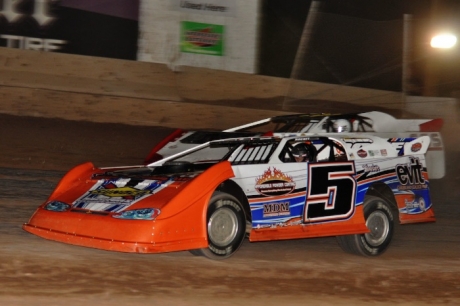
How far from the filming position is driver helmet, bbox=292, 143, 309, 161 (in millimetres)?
7344

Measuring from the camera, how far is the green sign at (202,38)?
16.6 meters

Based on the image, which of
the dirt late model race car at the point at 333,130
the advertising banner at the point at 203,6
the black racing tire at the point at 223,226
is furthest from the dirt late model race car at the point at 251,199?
the advertising banner at the point at 203,6

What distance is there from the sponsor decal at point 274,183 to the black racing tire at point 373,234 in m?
1.13

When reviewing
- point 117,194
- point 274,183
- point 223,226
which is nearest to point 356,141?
point 274,183

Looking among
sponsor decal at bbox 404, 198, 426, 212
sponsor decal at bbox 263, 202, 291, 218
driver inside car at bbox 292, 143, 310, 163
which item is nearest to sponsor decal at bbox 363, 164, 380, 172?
sponsor decal at bbox 404, 198, 426, 212

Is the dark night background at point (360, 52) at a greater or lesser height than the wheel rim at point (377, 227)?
greater

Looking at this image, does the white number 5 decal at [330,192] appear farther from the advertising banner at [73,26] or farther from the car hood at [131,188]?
the advertising banner at [73,26]

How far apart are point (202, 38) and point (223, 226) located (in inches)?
422

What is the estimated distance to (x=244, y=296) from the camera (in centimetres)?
546

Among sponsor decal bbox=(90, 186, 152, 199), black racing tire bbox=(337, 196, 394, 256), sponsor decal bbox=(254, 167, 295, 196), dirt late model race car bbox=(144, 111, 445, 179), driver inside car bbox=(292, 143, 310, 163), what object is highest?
dirt late model race car bbox=(144, 111, 445, 179)

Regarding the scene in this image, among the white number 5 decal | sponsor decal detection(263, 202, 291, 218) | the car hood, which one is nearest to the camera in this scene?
the car hood

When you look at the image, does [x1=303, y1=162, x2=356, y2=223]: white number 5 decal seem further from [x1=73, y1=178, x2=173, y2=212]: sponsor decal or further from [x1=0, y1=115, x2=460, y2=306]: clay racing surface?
[x1=73, y1=178, x2=173, y2=212]: sponsor decal

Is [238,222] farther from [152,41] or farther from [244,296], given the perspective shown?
[152,41]

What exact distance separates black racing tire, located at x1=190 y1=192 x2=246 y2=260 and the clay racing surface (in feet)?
0.36
